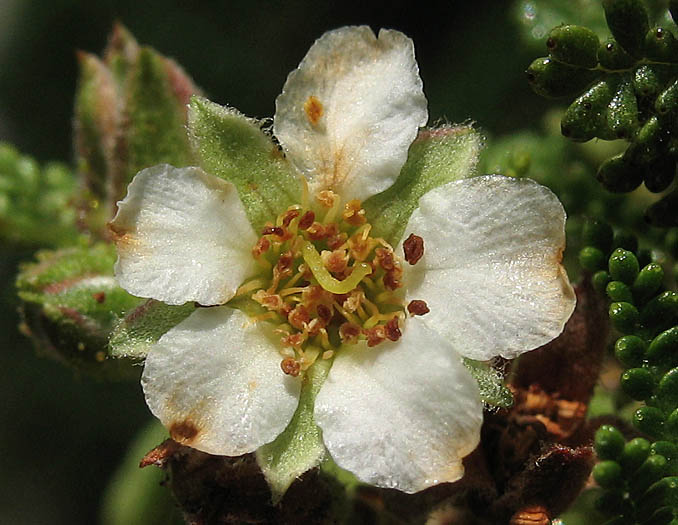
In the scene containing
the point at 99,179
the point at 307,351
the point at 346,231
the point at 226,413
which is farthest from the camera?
the point at 99,179

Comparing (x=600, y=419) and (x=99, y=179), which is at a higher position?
(x=99, y=179)

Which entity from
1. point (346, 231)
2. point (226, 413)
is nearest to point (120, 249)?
point (226, 413)

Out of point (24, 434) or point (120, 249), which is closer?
point (120, 249)

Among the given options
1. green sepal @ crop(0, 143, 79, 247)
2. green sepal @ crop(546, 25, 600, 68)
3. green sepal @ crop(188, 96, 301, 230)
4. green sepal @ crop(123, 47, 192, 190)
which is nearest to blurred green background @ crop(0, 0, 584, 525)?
green sepal @ crop(0, 143, 79, 247)

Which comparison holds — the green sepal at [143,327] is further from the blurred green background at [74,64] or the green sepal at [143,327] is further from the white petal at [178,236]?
the blurred green background at [74,64]

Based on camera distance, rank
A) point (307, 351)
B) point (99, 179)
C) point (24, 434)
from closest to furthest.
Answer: point (307, 351) < point (99, 179) < point (24, 434)

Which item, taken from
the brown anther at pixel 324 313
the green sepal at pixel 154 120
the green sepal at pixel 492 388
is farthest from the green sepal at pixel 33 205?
the green sepal at pixel 492 388

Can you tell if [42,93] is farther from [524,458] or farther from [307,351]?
[524,458]

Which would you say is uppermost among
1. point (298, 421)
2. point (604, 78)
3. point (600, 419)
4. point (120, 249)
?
point (120, 249)
